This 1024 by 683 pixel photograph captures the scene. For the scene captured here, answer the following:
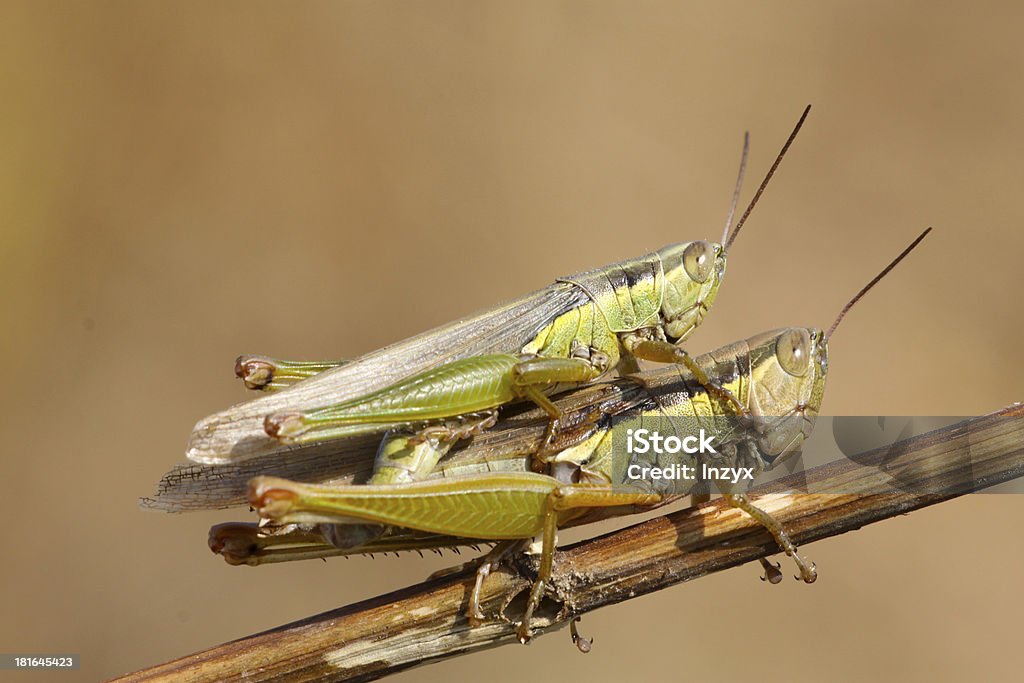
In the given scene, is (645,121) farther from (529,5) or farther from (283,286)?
(283,286)

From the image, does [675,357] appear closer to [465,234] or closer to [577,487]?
[577,487]

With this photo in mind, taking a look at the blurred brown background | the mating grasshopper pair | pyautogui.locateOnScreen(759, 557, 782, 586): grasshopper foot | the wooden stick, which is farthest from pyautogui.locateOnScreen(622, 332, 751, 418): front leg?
the blurred brown background

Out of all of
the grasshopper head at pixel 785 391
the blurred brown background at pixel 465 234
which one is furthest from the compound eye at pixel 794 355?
the blurred brown background at pixel 465 234

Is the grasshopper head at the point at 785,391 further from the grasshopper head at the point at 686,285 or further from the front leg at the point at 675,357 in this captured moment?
the grasshopper head at the point at 686,285

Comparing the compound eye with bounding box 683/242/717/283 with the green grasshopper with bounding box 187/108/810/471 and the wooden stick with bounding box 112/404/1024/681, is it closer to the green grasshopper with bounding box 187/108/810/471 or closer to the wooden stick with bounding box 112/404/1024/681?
the green grasshopper with bounding box 187/108/810/471

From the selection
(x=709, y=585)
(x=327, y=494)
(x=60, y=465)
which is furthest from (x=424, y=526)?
(x=60, y=465)
